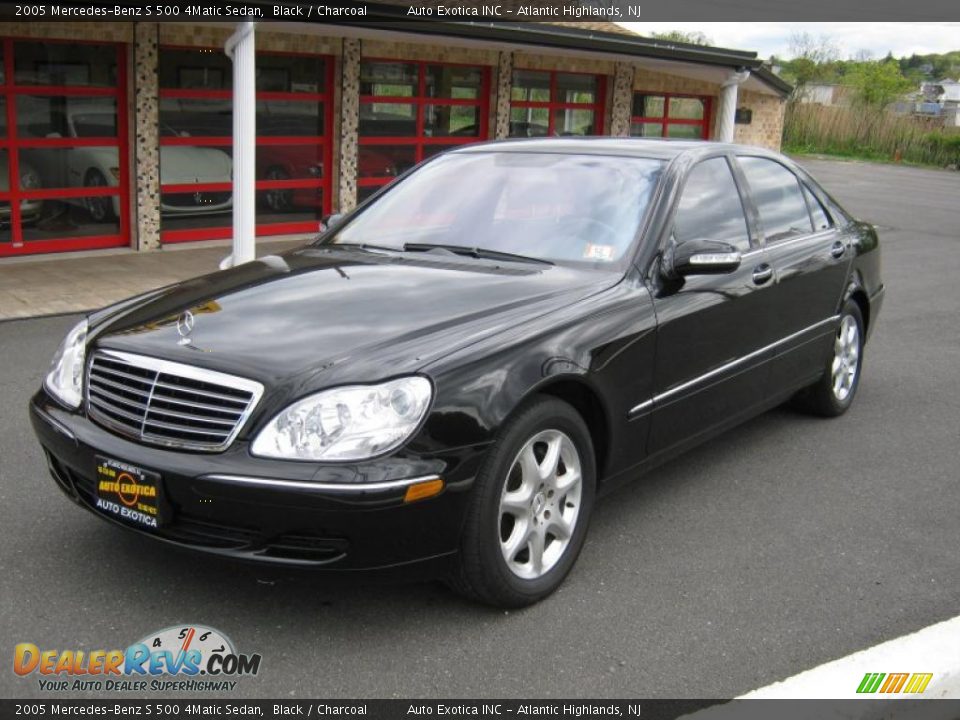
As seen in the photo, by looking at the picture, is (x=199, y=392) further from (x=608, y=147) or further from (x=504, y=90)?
(x=504, y=90)

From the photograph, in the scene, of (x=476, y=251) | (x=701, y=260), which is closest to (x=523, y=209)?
(x=476, y=251)

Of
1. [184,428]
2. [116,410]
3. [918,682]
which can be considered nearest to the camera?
[918,682]

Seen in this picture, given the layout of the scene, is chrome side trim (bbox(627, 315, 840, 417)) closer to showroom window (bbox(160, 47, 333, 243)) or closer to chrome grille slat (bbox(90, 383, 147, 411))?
chrome grille slat (bbox(90, 383, 147, 411))

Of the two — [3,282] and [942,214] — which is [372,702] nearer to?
[3,282]

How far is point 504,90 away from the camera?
1598 cm

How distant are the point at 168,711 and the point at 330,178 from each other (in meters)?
11.8

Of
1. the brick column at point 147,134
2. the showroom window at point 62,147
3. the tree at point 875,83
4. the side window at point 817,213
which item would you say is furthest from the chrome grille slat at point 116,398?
the tree at point 875,83

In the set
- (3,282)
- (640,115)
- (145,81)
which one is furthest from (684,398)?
(640,115)

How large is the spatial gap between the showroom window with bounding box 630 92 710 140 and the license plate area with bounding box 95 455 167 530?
1562cm

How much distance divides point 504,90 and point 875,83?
56.1 m

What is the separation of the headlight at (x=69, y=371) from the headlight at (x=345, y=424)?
0.94 meters

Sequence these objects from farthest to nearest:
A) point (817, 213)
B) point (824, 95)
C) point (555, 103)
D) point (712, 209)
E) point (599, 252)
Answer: point (824, 95) → point (555, 103) → point (817, 213) → point (712, 209) → point (599, 252)

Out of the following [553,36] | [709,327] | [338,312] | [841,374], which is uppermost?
[553,36]

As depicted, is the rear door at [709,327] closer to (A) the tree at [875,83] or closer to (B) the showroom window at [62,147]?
(B) the showroom window at [62,147]
